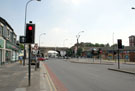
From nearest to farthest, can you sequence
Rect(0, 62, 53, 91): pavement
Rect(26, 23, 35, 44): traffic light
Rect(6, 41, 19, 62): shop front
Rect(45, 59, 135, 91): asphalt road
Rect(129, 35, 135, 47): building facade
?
Rect(0, 62, 53, 91): pavement, Rect(45, 59, 135, 91): asphalt road, Rect(26, 23, 35, 44): traffic light, Rect(6, 41, 19, 62): shop front, Rect(129, 35, 135, 47): building facade

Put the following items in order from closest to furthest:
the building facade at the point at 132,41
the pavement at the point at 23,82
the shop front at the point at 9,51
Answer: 1. the pavement at the point at 23,82
2. the shop front at the point at 9,51
3. the building facade at the point at 132,41

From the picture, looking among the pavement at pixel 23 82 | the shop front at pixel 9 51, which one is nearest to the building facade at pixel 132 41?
the shop front at pixel 9 51

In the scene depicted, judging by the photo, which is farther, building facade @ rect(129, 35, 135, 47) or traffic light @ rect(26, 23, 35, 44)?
building facade @ rect(129, 35, 135, 47)

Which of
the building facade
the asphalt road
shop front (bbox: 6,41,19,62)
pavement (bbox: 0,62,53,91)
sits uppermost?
the building facade

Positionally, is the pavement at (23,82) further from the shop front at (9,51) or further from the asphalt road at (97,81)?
the shop front at (9,51)

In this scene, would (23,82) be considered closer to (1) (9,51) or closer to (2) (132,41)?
(1) (9,51)

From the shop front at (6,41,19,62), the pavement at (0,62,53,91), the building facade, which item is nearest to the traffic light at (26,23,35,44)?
the pavement at (0,62,53,91)

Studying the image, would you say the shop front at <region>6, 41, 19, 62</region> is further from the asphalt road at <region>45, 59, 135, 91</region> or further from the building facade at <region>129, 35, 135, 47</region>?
the building facade at <region>129, 35, 135, 47</region>

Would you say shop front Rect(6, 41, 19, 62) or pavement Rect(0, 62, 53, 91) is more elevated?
shop front Rect(6, 41, 19, 62)

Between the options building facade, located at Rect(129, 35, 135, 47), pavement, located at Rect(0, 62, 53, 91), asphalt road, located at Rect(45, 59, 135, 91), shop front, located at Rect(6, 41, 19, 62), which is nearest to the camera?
pavement, located at Rect(0, 62, 53, 91)

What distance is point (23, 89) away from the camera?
834 centimetres

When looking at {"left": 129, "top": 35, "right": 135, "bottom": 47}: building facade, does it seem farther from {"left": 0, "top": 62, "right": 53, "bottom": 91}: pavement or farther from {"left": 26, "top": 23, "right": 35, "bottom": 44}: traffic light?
{"left": 26, "top": 23, "right": 35, "bottom": 44}: traffic light

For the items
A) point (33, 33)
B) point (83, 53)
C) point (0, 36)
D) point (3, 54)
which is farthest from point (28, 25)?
point (83, 53)

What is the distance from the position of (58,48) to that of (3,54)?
9143 cm
